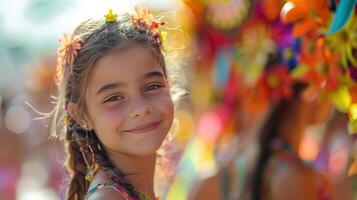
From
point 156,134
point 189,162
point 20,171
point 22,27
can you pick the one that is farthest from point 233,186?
point 22,27

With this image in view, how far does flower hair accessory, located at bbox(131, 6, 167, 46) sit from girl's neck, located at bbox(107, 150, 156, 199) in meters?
0.31

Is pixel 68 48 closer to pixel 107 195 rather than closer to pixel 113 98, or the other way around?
pixel 113 98

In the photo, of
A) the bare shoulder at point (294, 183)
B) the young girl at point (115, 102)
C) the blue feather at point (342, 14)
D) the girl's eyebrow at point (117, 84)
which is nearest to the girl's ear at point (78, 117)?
the young girl at point (115, 102)

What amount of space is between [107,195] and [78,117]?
0.83 feet

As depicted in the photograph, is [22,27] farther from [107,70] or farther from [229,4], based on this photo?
[107,70]

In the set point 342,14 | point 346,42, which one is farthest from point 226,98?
point 342,14

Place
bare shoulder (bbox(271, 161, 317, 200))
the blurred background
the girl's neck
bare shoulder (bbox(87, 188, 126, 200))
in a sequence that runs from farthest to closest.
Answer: bare shoulder (bbox(271, 161, 317, 200))
the blurred background
the girl's neck
bare shoulder (bbox(87, 188, 126, 200))

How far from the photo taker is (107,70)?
185 centimetres

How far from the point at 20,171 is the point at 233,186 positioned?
2.00m

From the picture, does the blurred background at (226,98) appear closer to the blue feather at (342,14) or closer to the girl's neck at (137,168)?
the blue feather at (342,14)

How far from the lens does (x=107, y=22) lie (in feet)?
6.42

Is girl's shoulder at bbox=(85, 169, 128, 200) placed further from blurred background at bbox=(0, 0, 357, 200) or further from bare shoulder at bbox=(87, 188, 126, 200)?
blurred background at bbox=(0, 0, 357, 200)

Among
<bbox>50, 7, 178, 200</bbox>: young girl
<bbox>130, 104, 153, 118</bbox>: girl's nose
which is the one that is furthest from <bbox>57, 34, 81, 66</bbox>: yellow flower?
<bbox>130, 104, 153, 118</bbox>: girl's nose

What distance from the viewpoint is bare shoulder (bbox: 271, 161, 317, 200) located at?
9.36ft
